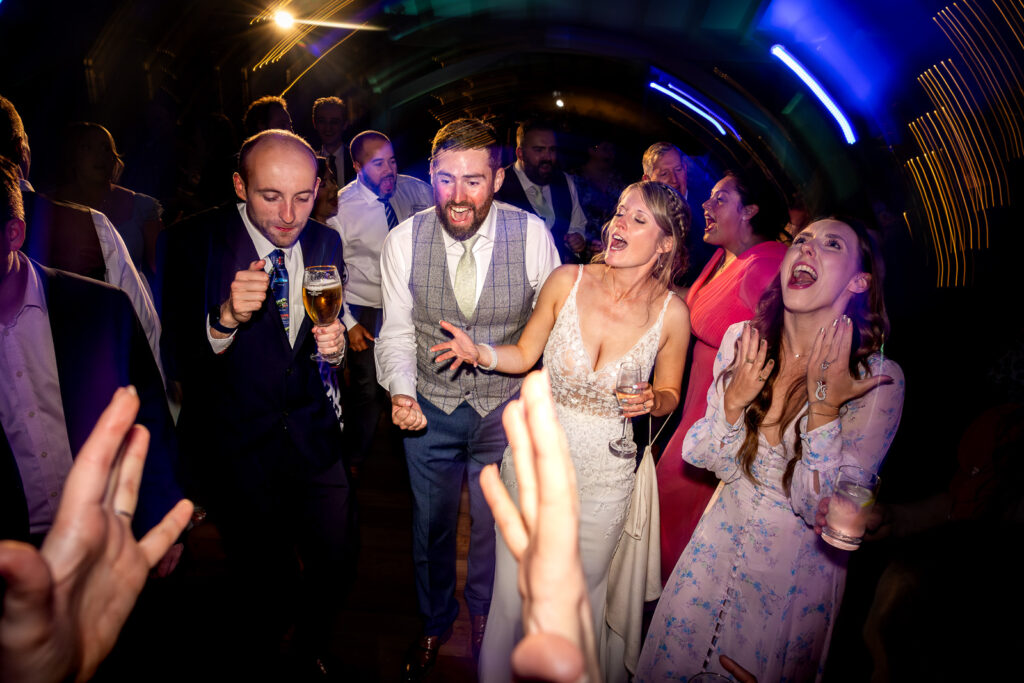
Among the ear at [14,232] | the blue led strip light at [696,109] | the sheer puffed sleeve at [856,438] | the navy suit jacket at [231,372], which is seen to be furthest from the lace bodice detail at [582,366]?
the blue led strip light at [696,109]

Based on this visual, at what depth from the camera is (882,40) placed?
3738 mm

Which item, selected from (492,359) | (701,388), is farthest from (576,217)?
(492,359)

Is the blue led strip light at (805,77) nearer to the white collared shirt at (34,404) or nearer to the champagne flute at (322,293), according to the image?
the champagne flute at (322,293)

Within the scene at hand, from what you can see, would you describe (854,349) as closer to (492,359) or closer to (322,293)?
(492,359)

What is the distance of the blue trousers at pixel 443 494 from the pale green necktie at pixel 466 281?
44 centimetres

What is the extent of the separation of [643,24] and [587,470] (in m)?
5.01

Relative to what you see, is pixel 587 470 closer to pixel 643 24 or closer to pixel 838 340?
pixel 838 340

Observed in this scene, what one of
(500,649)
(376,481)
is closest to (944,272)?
(500,649)

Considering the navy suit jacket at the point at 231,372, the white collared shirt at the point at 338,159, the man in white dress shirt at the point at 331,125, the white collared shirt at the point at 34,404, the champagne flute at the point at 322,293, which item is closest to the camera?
the white collared shirt at the point at 34,404

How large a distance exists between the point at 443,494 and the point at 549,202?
2.71m

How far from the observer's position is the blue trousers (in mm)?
2141

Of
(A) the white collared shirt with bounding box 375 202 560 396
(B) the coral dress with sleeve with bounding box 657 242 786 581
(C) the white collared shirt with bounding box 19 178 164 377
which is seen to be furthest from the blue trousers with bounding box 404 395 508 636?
(C) the white collared shirt with bounding box 19 178 164 377

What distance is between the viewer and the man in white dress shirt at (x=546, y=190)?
3.90 metres

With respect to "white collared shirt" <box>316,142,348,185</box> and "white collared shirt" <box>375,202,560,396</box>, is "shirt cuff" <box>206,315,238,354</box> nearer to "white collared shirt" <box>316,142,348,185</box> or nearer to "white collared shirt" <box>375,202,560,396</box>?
"white collared shirt" <box>375,202,560,396</box>
